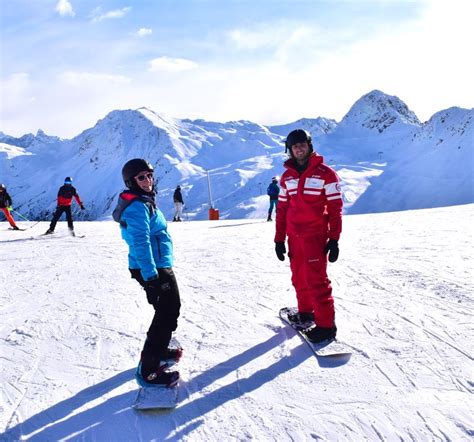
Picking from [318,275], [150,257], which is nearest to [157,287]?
[150,257]

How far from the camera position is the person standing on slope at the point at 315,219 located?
358 cm

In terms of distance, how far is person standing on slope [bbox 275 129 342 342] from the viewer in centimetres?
358

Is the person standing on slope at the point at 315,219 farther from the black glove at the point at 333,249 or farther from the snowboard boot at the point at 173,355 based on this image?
the snowboard boot at the point at 173,355

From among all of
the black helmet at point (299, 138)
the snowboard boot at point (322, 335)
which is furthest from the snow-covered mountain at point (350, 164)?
the snowboard boot at point (322, 335)

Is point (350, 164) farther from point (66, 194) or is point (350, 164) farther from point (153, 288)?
point (153, 288)

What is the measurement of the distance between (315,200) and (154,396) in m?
2.05

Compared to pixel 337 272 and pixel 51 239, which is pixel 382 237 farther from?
pixel 51 239

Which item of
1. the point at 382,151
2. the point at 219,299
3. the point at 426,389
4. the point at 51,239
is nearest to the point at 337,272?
the point at 219,299

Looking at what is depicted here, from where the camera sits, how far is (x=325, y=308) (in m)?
3.66

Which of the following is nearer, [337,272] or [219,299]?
[219,299]

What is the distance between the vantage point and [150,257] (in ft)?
9.28

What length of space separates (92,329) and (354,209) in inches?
2318

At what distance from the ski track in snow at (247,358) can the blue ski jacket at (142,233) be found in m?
0.98

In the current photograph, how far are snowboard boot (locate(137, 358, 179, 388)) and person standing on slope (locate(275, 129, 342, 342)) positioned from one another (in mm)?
1321
